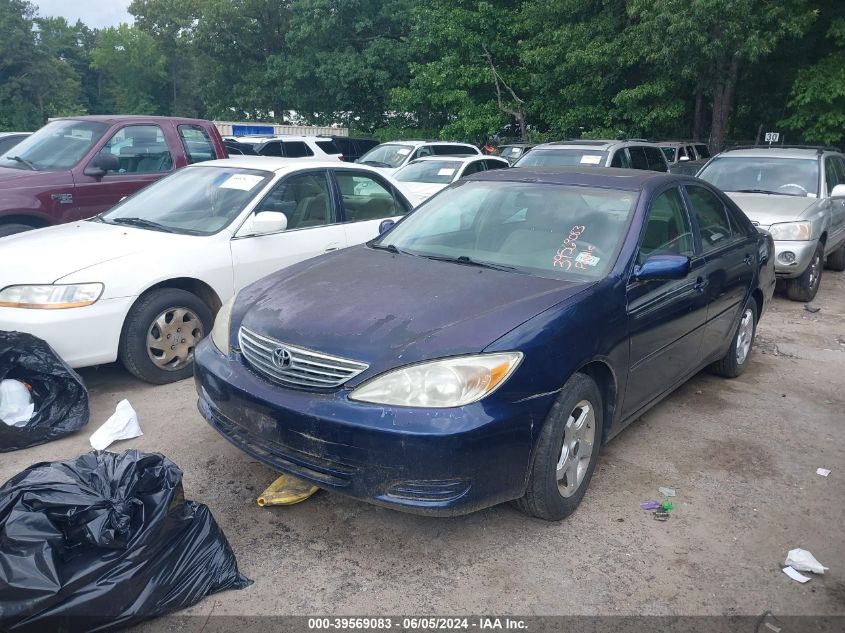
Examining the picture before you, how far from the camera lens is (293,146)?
16.1 meters

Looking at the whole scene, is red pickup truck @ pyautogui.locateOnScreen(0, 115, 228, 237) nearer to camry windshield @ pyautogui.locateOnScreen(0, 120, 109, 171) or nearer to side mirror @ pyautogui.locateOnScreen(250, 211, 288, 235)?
camry windshield @ pyautogui.locateOnScreen(0, 120, 109, 171)

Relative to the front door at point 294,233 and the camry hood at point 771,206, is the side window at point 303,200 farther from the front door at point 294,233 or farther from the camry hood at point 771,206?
the camry hood at point 771,206

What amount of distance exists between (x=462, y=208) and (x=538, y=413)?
6.05 feet

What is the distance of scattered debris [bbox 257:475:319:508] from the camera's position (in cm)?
340

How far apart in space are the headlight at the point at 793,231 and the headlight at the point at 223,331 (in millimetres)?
6404

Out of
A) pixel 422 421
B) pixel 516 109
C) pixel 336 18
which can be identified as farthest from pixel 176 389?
pixel 336 18

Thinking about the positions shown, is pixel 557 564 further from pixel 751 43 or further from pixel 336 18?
pixel 336 18

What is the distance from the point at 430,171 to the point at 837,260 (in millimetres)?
6500

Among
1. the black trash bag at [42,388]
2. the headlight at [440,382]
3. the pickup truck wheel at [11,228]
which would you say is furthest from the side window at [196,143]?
the headlight at [440,382]

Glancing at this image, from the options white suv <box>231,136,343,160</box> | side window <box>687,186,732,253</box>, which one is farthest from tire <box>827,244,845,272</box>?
white suv <box>231,136,343,160</box>

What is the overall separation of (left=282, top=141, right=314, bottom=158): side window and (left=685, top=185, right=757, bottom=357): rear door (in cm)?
1250

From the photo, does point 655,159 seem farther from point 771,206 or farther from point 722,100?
point 722,100

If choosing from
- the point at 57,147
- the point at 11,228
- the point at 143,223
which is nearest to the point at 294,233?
the point at 143,223

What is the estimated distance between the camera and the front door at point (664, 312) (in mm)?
3709
